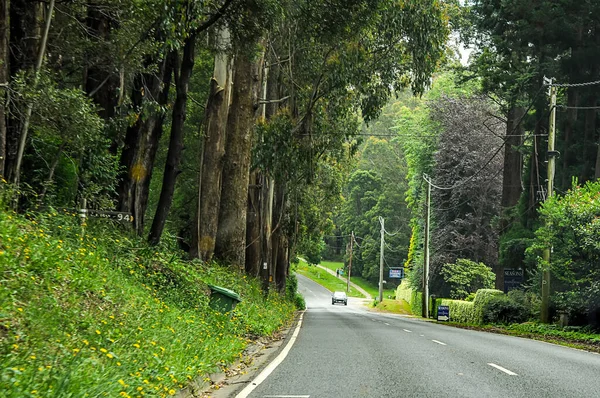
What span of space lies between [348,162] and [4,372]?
38.6 metres

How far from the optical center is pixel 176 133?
1708cm

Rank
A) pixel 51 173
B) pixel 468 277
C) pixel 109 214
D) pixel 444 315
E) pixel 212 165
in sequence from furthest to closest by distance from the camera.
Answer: pixel 468 277 < pixel 444 315 < pixel 212 165 < pixel 109 214 < pixel 51 173

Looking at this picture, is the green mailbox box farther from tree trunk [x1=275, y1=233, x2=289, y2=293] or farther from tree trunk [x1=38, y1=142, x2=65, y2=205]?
tree trunk [x1=275, y1=233, x2=289, y2=293]

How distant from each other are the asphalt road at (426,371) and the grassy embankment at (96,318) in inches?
50.5

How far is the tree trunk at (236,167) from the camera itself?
74.5ft

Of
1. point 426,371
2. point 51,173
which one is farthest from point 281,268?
point 426,371

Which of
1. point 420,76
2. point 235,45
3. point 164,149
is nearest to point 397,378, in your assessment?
point 235,45

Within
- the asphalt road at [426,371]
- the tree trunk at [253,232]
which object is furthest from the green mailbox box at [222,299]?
the tree trunk at [253,232]

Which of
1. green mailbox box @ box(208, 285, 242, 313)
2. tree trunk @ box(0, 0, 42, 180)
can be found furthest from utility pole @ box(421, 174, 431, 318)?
tree trunk @ box(0, 0, 42, 180)

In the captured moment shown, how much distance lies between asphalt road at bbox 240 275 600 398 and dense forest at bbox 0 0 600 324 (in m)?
5.17

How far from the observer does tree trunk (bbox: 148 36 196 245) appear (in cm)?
1656

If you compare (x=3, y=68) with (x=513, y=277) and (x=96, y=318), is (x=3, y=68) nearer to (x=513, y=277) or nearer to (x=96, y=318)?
(x=96, y=318)

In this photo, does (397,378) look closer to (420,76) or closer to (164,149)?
(420,76)

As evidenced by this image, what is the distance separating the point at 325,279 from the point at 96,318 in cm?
10772
